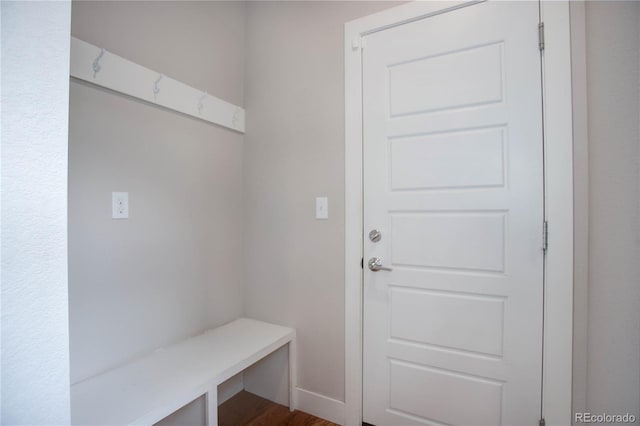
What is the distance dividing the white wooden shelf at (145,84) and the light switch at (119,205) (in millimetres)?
465

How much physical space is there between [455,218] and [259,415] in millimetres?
1533

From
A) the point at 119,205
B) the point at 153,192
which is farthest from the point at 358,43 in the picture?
the point at 119,205

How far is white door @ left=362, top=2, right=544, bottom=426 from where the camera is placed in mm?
1303

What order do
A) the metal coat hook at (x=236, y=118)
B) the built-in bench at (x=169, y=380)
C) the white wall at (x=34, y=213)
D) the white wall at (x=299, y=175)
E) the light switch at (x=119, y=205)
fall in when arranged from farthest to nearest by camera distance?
the metal coat hook at (x=236, y=118) → the white wall at (x=299, y=175) → the light switch at (x=119, y=205) → the built-in bench at (x=169, y=380) → the white wall at (x=34, y=213)

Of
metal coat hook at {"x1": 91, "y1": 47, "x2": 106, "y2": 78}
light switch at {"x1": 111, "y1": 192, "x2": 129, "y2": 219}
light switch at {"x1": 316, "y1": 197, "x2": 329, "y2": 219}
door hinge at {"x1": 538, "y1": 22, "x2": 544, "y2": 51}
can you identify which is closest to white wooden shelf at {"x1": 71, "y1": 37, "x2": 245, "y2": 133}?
metal coat hook at {"x1": 91, "y1": 47, "x2": 106, "y2": 78}

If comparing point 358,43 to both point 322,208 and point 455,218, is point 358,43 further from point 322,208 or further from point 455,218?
point 455,218

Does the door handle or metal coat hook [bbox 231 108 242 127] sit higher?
metal coat hook [bbox 231 108 242 127]

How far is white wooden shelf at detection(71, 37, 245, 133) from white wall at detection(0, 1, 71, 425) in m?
0.93

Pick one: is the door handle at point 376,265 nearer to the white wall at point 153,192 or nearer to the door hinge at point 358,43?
the white wall at point 153,192

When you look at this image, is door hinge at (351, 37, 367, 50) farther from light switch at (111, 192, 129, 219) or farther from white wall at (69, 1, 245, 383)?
light switch at (111, 192, 129, 219)

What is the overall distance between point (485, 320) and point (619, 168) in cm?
79

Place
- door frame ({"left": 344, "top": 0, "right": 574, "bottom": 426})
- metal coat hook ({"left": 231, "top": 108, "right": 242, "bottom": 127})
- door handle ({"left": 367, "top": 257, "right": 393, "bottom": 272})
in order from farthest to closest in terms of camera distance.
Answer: metal coat hook ({"left": 231, "top": 108, "right": 242, "bottom": 127}), door handle ({"left": 367, "top": 257, "right": 393, "bottom": 272}), door frame ({"left": 344, "top": 0, "right": 574, "bottom": 426})

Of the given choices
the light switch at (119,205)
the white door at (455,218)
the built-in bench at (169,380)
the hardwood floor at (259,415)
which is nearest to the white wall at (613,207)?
the white door at (455,218)

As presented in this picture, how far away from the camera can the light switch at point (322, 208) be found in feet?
5.74
